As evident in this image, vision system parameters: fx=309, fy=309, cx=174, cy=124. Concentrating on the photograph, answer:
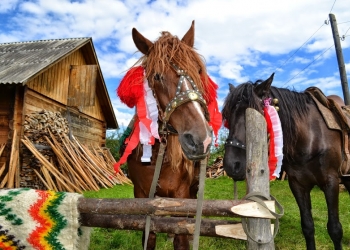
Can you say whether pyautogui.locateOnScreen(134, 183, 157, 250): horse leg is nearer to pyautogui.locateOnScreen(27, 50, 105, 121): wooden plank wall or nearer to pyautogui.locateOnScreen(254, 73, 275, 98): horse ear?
pyautogui.locateOnScreen(254, 73, 275, 98): horse ear

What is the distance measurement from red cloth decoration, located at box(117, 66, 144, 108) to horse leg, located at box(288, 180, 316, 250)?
231cm

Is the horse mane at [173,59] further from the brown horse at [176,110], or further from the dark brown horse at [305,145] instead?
the dark brown horse at [305,145]

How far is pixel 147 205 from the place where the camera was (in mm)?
2209

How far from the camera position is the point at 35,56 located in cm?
1134

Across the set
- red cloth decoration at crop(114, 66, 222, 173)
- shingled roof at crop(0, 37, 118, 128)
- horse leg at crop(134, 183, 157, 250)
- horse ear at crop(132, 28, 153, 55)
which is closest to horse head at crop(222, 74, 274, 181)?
red cloth decoration at crop(114, 66, 222, 173)

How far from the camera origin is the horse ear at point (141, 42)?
2645 millimetres

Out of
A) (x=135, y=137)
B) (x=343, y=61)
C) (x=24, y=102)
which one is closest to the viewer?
(x=135, y=137)

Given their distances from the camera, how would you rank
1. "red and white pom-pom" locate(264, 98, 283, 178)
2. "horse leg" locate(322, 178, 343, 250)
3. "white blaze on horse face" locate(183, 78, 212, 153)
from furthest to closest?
1. "horse leg" locate(322, 178, 343, 250)
2. "red and white pom-pom" locate(264, 98, 283, 178)
3. "white blaze on horse face" locate(183, 78, 212, 153)

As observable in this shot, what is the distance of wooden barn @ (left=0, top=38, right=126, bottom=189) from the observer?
9.55m

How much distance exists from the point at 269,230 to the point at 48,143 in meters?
10.1

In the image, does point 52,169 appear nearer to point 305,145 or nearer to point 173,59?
point 305,145

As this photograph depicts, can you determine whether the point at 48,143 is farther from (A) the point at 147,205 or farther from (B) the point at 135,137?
(A) the point at 147,205

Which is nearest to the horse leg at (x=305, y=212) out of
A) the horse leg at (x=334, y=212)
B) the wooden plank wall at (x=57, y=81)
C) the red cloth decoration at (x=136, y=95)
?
the horse leg at (x=334, y=212)

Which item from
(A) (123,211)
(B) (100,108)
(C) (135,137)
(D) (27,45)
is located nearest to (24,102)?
(D) (27,45)
